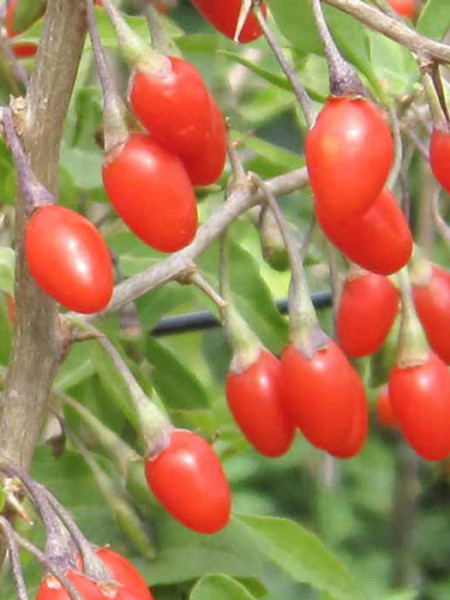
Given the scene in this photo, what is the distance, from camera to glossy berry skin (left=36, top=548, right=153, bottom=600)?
842 millimetres

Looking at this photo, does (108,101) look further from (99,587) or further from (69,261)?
(99,587)

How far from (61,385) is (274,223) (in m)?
0.22

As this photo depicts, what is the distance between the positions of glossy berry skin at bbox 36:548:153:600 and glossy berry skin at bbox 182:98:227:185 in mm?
213

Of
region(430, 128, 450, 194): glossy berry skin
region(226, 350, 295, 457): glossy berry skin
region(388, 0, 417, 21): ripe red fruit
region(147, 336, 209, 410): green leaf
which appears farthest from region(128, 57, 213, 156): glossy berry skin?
region(388, 0, 417, 21): ripe red fruit

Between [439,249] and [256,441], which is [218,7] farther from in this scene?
[439,249]

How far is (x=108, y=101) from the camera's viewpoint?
0.89 meters

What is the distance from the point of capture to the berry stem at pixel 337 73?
802 millimetres

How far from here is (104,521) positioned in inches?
48.7

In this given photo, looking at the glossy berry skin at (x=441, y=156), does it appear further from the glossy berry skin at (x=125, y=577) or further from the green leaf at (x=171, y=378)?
the green leaf at (x=171, y=378)

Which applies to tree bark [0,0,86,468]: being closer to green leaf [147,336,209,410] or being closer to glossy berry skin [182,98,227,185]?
glossy berry skin [182,98,227,185]

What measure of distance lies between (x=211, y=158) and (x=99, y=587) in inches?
9.1

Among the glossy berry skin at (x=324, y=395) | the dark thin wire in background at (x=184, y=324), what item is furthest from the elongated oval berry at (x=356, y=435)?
the dark thin wire in background at (x=184, y=324)

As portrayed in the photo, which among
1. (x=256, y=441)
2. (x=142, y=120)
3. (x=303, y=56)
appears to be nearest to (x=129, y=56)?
(x=142, y=120)

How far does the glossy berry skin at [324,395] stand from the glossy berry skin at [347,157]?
23 centimetres
